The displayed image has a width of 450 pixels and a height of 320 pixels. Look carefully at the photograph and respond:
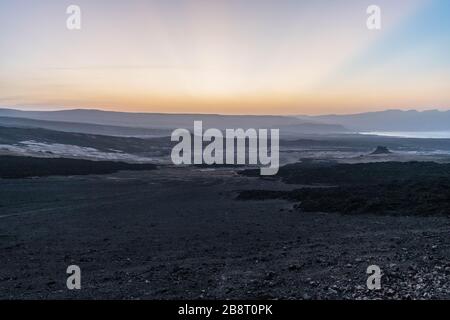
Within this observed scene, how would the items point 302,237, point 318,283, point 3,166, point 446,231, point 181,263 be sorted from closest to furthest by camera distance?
1. point 318,283
2. point 181,263
3. point 446,231
4. point 302,237
5. point 3,166

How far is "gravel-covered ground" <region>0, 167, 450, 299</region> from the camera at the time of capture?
9.66 meters

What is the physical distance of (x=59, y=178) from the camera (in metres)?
37.8

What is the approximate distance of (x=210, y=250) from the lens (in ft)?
46.7

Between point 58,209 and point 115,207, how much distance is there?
2.80 meters

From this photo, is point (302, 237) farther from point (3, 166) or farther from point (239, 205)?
point (3, 166)

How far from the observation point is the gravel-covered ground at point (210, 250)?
9656 mm

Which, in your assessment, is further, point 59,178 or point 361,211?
point 59,178

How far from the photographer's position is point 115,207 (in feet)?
80.4

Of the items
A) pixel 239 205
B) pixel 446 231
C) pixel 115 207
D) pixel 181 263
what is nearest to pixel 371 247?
pixel 446 231

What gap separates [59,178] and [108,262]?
2684 centimetres

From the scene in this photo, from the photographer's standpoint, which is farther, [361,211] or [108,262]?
[361,211]

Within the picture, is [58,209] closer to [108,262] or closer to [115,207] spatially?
[115,207]
